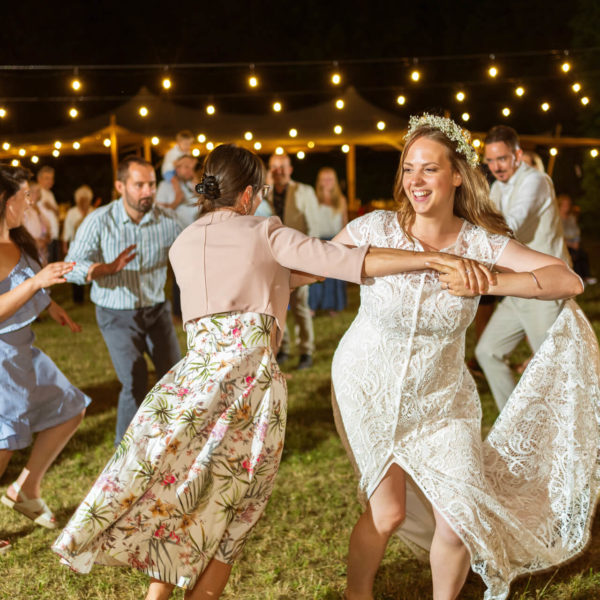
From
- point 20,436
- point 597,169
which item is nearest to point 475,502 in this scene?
point 20,436

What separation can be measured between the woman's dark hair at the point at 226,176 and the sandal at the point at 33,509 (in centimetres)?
215

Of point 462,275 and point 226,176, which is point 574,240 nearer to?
point 462,275

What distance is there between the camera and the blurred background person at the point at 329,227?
1043cm

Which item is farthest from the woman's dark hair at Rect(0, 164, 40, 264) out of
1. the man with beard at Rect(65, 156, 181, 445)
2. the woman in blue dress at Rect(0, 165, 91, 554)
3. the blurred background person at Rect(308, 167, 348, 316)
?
the blurred background person at Rect(308, 167, 348, 316)

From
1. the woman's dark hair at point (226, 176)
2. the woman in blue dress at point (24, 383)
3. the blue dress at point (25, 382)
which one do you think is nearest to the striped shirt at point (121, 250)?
the woman in blue dress at point (24, 383)

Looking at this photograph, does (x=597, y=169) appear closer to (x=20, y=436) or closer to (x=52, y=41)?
(x=52, y=41)

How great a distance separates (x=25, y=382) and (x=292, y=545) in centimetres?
157

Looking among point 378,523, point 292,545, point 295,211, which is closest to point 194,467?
point 378,523

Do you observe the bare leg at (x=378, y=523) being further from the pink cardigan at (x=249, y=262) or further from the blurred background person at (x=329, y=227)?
the blurred background person at (x=329, y=227)

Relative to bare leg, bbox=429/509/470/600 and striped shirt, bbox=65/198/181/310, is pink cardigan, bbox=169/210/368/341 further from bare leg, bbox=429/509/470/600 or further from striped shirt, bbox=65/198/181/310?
striped shirt, bbox=65/198/181/310

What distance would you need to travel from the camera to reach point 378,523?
2990 millimetres

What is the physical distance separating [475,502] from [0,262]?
8.14 feet

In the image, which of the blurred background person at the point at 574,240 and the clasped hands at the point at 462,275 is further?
the blurred background person at the point at 574,240

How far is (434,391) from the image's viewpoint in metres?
2.96
